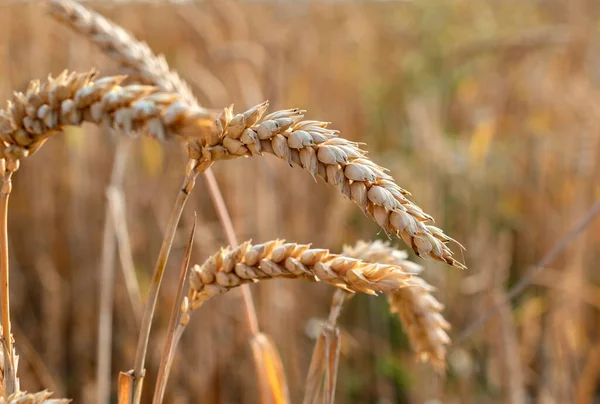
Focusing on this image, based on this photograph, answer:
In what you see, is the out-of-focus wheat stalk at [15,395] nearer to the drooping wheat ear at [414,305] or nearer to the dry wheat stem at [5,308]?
the dry wheat stem at [5,308]

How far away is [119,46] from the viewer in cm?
94

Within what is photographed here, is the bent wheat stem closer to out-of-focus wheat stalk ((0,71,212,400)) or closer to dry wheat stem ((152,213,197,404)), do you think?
out-of-focus wheat stalk ((0,71,212,400))

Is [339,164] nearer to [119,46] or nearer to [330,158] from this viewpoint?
[330,158]

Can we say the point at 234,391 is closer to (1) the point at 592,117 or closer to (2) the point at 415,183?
(2) the point at 415,183

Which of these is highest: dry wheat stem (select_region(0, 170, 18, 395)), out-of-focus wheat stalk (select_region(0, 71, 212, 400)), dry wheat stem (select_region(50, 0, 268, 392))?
dry wheat stem (select_region(50, 0, 268, 392))

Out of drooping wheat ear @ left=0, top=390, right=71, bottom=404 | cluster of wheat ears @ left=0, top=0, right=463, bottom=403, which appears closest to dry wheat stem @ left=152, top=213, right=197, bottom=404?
cluster of wheat ears @ left=0, top=0, right=463, bottom=403

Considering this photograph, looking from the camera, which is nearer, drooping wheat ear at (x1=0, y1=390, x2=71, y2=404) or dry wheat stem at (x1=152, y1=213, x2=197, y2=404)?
drooping wheat ear at (x1=0, y1=390, x2=71, y2=404)

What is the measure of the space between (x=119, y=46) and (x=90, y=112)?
1.39 ft

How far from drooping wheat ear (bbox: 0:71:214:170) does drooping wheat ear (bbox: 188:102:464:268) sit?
36mm

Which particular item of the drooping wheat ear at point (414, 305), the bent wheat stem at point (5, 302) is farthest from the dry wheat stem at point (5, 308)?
the drooping wheat ear at point (414, 305)

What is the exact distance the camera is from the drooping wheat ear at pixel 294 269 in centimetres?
59

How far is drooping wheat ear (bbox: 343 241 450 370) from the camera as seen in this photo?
79cm

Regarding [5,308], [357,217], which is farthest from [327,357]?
[357,217]

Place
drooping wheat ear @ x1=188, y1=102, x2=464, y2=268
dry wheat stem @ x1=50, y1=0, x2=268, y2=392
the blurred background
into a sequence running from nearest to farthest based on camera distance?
drooping wheat ear @ x1=188, y1=102, x2=464, y2=268 → dry wheat stem @ x1=50, y1=0, x2=268, y2=392 → the blurred background
